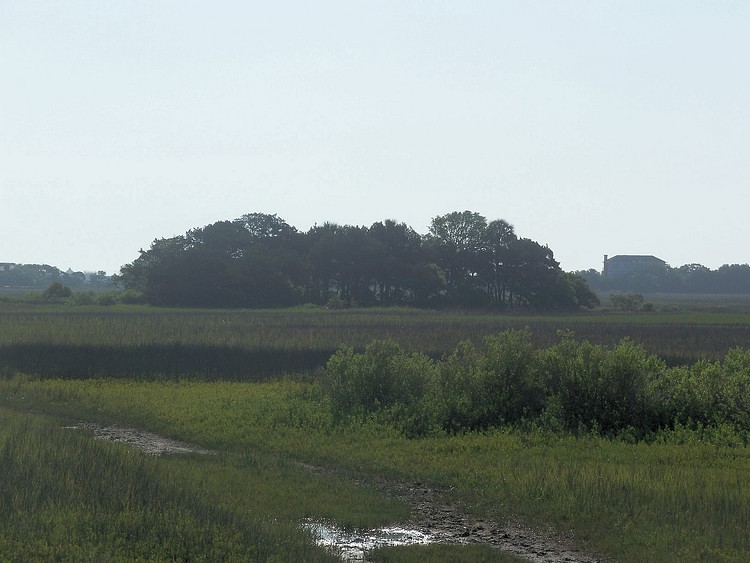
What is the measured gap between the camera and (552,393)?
64.4 feet

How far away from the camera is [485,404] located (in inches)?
764

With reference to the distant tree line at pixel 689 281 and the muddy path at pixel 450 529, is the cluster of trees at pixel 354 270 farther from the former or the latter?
the distant tree line at pixel 689 281

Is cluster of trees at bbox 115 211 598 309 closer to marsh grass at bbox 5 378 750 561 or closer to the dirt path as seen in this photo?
marsh grass at bbox 5 378 750 561

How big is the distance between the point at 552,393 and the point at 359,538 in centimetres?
947

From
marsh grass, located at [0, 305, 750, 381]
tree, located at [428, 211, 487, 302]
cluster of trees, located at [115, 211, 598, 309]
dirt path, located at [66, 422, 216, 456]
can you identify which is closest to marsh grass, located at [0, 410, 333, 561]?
dirt path, located at [66, 422, 216, 456]

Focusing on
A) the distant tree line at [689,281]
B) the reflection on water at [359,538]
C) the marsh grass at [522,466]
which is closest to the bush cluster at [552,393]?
the marsh grass at [522,466]

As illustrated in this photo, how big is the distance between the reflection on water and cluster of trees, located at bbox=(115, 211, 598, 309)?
62.2 meters

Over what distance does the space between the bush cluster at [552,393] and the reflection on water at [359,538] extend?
6596mm

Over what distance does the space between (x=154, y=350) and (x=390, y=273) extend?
47105mm

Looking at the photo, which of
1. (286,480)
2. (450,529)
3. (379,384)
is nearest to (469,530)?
(450,529)

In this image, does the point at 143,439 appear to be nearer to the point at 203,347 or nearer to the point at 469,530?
the point at 469,530

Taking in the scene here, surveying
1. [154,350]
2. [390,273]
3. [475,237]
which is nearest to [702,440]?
[154,350]

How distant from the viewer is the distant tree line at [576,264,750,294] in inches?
6924

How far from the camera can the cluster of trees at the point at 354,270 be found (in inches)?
2936
